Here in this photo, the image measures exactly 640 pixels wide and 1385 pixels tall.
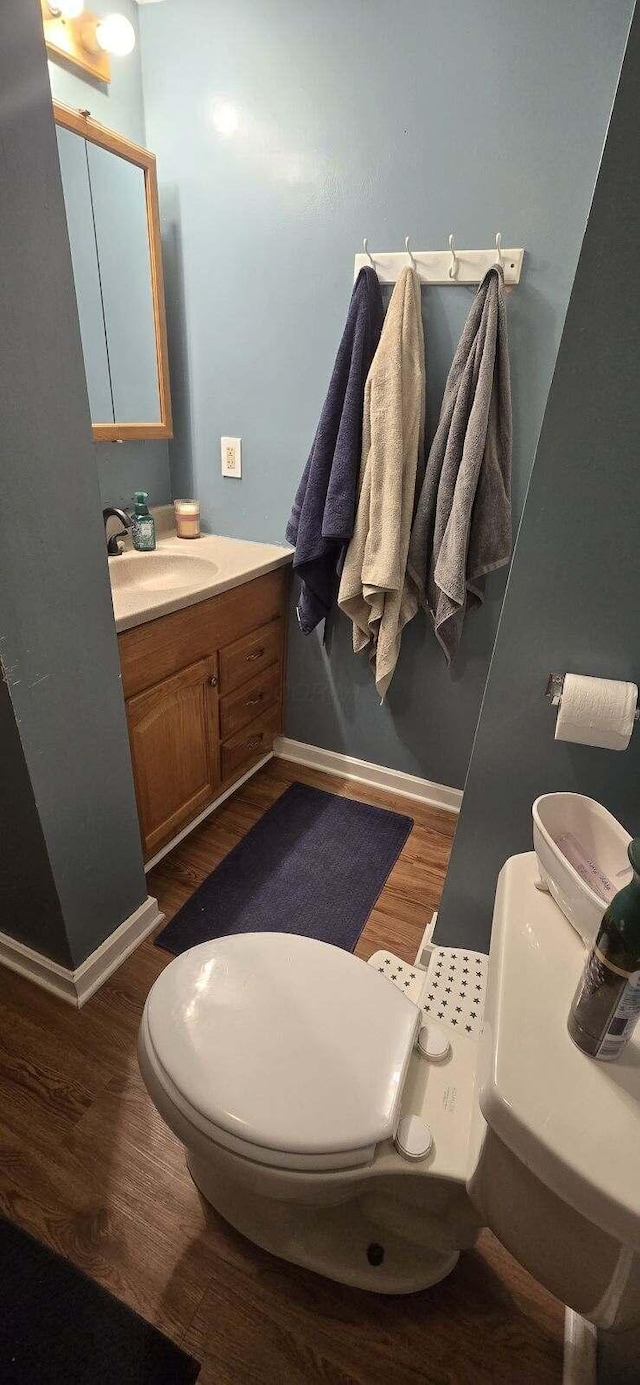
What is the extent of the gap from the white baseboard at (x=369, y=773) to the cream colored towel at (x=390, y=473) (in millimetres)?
532

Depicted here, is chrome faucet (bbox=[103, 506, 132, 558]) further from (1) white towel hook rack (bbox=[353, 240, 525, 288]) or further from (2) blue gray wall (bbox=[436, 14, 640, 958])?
(2) blue gray wall (bbox=[436, 14, 640, 958])

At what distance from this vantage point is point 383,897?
5.43ft

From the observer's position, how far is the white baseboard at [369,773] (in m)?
2.03

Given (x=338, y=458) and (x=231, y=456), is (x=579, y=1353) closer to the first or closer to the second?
(x=338, y=458)

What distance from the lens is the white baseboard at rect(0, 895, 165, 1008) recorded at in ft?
4.29

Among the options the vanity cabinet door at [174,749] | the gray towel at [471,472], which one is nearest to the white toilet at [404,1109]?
the vanity cabinet door at [174,749]

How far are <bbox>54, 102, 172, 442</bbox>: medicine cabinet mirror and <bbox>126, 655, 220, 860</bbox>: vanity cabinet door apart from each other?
749mm

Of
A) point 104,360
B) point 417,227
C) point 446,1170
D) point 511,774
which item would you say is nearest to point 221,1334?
point 446,1170

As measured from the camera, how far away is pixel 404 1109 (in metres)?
0.77

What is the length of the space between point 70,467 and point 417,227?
3.68 ft

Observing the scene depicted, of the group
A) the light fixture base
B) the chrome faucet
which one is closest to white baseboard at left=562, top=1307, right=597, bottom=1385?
the chrome faucet

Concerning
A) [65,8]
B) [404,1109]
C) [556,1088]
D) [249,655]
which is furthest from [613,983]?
[65,8]

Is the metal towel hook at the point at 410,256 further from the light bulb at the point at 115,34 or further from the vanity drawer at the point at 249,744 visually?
the vanity drawer at the point at 249,744

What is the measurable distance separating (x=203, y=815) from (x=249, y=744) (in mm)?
287
